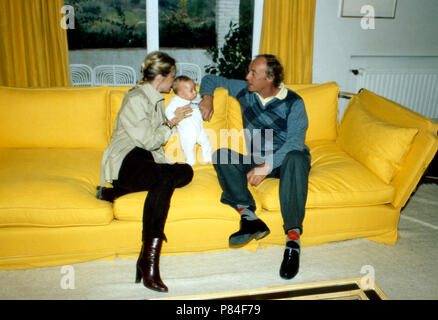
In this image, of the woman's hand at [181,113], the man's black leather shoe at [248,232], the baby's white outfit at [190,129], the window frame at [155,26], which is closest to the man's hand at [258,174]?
the man's black leather shoe at [248,232]

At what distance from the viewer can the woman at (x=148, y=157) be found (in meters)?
1.85

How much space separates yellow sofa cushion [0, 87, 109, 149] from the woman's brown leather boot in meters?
1.05

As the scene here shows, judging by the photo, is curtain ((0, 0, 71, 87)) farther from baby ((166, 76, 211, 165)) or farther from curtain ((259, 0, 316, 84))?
curtain ((259, 0, 316, 84))

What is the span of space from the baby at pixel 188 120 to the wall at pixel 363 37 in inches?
79.8

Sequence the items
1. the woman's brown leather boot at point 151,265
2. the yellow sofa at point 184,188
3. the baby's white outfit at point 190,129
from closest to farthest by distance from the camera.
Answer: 1. the woman's brown leather boot at point 151,265
2. the yellow sofa at point 184,188
3. the baby's white outfit at point 190,129

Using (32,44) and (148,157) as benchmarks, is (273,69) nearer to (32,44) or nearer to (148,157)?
(148,157)

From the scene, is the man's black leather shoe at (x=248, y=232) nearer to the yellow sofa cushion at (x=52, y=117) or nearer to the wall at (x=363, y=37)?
the yellow sofa cushion at (x=52, y=117)

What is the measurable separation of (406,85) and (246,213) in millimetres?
3124

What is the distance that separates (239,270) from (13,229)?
1260mm

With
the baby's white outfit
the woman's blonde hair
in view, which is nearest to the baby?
the baby's white outfit

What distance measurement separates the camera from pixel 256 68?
92.1 inches

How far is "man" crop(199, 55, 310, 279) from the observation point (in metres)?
1.99

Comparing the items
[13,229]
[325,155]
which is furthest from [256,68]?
[13,229]

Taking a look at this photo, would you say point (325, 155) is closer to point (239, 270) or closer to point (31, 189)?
point (239, 270)
